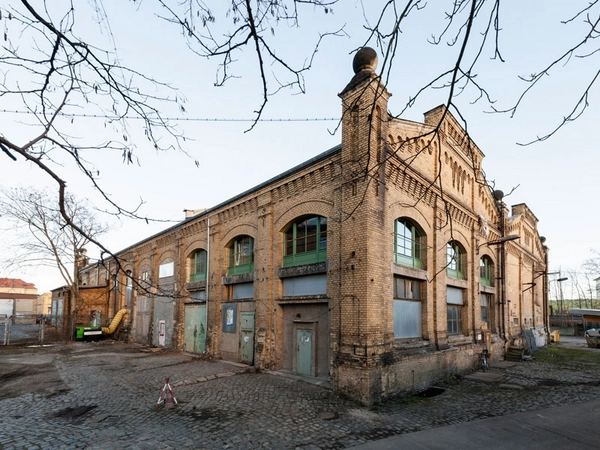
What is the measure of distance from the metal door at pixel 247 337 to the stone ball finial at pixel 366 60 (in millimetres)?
9537

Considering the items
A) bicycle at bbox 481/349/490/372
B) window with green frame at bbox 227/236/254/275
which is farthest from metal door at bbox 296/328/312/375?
bicycle at bbox 481/349/490/372

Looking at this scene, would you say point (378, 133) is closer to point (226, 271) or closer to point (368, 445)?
point (368, 445)

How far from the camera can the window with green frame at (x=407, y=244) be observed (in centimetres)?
1251

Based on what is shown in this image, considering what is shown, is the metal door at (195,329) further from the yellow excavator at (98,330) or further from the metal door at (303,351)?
the yellow excavator at (98,330)

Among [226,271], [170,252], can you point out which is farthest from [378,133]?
[170,252]

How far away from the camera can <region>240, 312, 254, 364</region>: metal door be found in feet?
48.5

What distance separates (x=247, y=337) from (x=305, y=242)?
4.80 metres

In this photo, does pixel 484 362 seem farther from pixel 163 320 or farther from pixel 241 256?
pixel 163 320

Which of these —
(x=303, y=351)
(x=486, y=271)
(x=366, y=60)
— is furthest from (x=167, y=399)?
(x=486, y=271)

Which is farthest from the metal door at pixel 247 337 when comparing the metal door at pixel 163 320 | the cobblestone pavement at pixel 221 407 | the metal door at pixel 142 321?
the metal door at pixel 142 321

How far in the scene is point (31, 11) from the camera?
2.73 metres

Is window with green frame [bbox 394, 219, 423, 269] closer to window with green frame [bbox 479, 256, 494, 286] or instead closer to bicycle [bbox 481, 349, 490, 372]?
bicycle [bbox 481, 349, 490, 372]

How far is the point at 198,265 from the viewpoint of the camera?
19.8 metres

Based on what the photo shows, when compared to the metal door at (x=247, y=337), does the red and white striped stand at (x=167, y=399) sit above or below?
below
